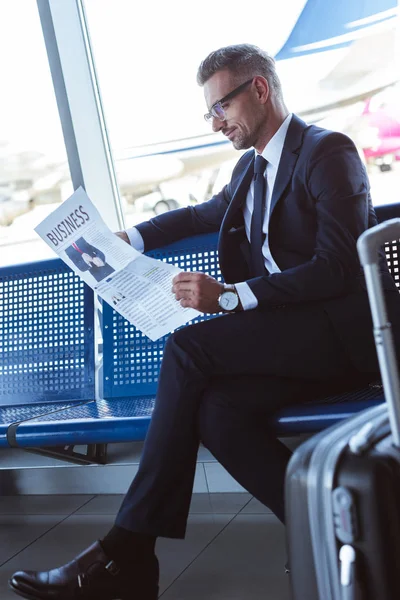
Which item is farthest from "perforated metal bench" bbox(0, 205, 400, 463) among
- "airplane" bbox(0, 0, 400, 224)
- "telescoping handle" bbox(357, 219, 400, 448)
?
"telescoping handle" bbox(357, 219, 400, 448)

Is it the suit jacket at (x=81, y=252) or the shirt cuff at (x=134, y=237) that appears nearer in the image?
Result: the suit jacket at (x=81, y=252)

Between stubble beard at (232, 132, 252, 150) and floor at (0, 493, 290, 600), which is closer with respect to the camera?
floor at (0, 493, 290, 600)

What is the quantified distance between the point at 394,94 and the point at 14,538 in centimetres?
231

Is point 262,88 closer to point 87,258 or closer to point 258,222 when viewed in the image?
point 258,222

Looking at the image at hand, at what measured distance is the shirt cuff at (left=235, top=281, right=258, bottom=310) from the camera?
6.08 ft

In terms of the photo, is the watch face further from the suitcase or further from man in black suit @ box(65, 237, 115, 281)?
the suitcase

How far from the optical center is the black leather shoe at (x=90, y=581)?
1.65m

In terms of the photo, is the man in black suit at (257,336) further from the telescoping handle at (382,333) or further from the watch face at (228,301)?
the telescoping handle at (382,333)

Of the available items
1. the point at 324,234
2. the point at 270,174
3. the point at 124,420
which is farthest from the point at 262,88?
the point at 124,420

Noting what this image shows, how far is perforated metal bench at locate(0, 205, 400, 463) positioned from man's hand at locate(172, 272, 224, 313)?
43 cm

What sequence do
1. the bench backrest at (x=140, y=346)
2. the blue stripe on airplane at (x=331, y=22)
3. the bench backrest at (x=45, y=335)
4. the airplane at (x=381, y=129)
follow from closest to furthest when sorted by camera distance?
the bench backrest at (x=140, y=346), the bench backrest at (x=45, y=335), the blue stripe on airplane at (x=331, y=22), the airplane at (x=381, y=129)

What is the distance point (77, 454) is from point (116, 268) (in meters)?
0.78

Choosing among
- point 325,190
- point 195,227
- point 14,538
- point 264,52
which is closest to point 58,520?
point 14,538

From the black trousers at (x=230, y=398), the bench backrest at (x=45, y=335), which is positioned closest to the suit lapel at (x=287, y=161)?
the black trousers at (x=230, y=398)
